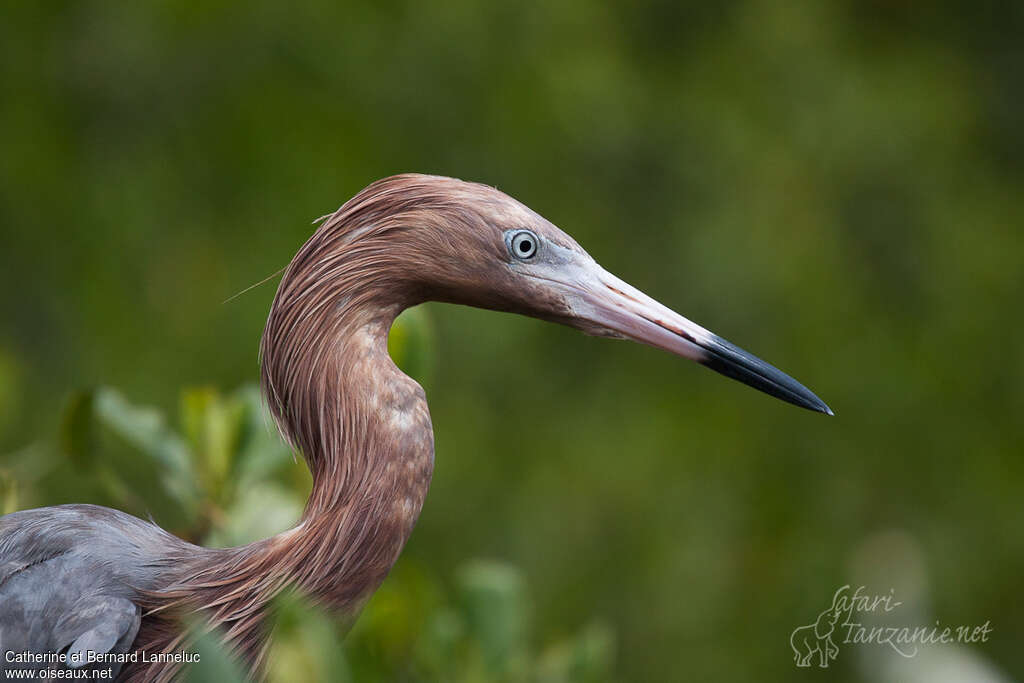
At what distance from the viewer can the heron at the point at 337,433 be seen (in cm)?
186

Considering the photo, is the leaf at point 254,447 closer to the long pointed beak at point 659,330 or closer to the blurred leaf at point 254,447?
the blurred leaf at point 254,447

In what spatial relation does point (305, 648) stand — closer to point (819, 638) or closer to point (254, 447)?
point (254, 447)

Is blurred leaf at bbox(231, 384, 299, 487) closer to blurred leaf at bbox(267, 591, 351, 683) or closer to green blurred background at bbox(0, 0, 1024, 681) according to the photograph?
blurred leaf at bbox(267, 591, 351, 683)

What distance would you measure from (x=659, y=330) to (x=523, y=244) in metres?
0.27

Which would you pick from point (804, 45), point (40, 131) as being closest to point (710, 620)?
point (804, 45)

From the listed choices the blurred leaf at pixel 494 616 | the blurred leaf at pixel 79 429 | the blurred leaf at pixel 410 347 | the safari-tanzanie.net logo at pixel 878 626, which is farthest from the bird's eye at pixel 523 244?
the safari-tanzanie.net logo at pixel 878 626

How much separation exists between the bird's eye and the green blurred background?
12.5 feet

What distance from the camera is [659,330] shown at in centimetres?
207

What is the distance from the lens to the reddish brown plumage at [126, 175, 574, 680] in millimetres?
1863

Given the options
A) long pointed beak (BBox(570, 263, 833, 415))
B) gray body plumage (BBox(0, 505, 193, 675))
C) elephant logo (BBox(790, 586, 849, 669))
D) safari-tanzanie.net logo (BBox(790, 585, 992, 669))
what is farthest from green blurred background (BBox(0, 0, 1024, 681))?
long pointed beak (BBox(570, 263, 833, 415))

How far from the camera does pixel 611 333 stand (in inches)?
81.2

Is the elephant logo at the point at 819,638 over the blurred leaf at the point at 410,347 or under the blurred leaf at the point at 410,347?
under

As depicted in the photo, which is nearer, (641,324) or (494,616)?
(641,324)

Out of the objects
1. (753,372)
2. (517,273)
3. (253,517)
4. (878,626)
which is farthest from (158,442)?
(878,626)
